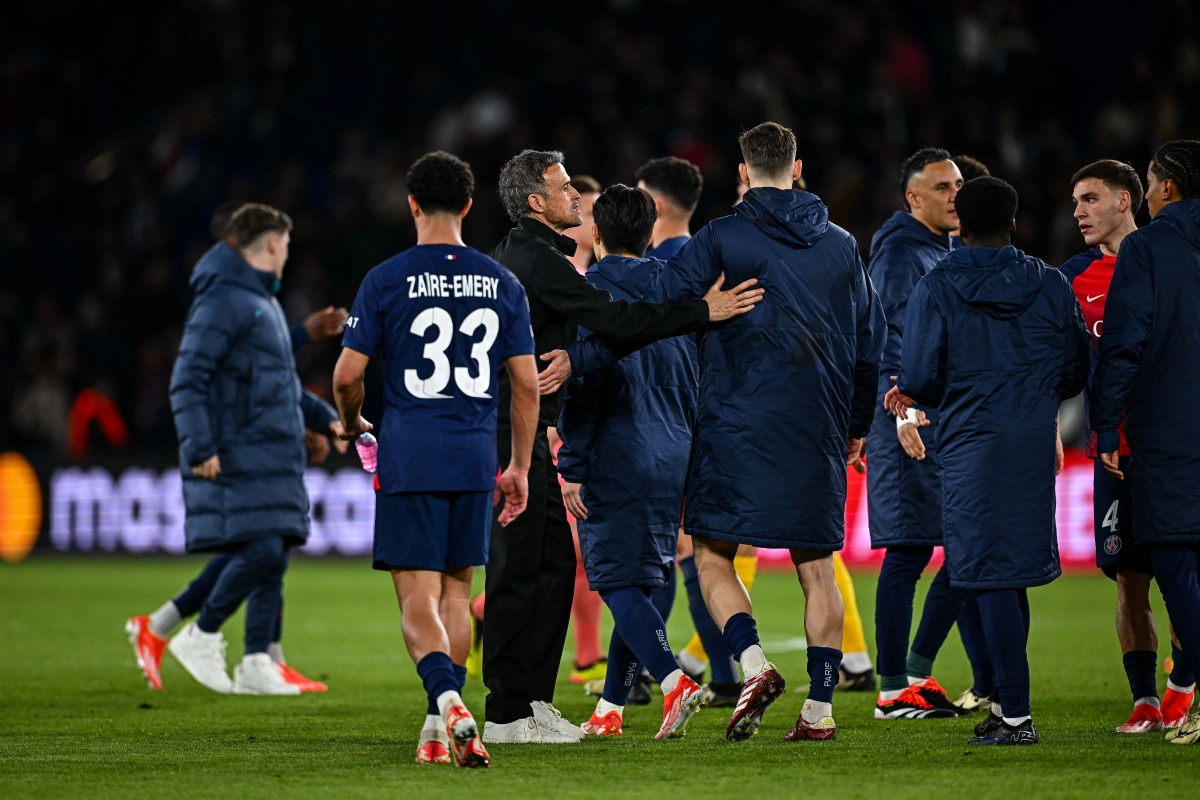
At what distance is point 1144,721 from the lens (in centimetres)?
609

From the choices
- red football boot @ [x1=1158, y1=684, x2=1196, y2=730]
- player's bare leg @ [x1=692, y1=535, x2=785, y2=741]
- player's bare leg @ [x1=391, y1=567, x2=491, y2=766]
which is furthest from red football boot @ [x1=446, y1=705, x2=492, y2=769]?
red football boot @ [x1=1158, y1=684, x2=1196, y2=730]

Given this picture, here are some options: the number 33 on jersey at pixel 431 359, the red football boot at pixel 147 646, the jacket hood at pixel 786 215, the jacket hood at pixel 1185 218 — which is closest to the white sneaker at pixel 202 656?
the red football boot at pixel 147 646

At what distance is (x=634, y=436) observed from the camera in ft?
20.2

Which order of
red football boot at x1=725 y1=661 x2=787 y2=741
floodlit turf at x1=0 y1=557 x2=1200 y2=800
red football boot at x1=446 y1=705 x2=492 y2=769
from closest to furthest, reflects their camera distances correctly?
floodlit turf at x1=0 y1=557 x2=1200 y2=800 < red football boot at x1=446 y1=705 x2=492 y2=769 < red football boot at x1=725 y1=661 x2=787 y2=741

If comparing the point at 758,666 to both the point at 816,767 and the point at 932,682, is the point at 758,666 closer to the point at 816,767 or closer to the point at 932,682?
the point at 816,767

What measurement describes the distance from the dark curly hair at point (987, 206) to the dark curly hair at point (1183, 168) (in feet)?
2.15

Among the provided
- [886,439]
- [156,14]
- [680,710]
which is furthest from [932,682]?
[156,14]

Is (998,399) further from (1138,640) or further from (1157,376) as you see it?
(1138,640)

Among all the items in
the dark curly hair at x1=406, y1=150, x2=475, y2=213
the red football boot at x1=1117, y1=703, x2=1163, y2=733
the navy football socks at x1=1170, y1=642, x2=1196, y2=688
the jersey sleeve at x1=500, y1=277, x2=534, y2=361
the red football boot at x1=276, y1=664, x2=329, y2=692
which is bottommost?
the red football boot at x1=276, y1=664, x2=329, y2=692

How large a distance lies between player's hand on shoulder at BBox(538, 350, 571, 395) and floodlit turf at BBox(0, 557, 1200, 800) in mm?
1384

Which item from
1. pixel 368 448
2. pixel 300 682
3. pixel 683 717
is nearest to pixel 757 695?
pixel 683 717

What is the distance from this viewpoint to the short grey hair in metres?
6.20

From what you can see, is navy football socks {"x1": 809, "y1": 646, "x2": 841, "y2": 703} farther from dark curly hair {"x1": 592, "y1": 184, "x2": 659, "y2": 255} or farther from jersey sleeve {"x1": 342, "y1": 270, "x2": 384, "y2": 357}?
jersey sleeve {"x1": 342, "y1": 270, "x2": 384, "y2": 357}

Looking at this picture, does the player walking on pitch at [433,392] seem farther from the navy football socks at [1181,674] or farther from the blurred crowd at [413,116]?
the blurred crowd at [413,116]
